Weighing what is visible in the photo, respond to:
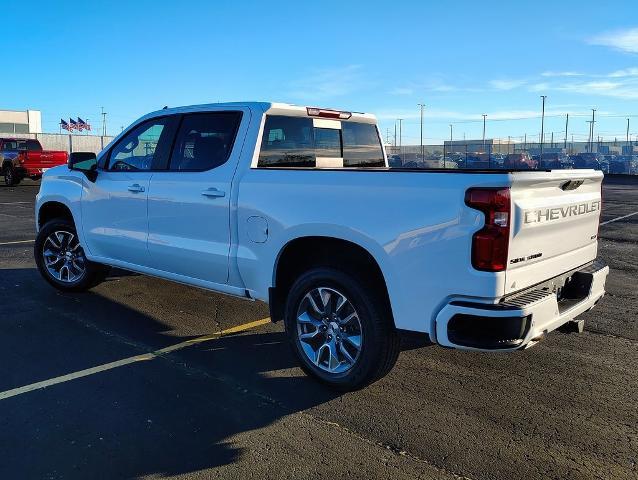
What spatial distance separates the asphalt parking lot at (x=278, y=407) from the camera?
307 centimetres

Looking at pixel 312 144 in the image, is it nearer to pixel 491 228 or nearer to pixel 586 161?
pixel 491 228

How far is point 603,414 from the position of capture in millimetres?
3637

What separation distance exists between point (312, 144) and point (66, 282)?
3359mm

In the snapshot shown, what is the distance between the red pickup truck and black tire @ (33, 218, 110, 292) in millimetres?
18617

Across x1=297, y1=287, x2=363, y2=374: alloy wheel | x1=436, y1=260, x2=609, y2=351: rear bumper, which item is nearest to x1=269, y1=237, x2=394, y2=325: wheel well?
x1=297, y1=287, x2=363, y2=374: alloy wheel

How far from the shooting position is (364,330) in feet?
12.2

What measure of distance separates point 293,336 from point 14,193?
819 inches

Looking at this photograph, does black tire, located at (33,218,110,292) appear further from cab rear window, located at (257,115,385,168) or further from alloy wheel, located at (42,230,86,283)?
cab rear window, located at (257,115,385,168)

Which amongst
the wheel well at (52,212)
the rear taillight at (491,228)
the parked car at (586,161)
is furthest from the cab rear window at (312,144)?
the parked car at (586,161)

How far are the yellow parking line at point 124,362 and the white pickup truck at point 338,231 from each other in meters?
0.53

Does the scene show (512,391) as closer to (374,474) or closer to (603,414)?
(603,414)

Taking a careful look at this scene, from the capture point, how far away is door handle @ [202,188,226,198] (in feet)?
14.9

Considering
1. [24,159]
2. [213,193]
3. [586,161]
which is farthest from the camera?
[586,161]

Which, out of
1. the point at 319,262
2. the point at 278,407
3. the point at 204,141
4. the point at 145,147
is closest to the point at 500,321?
the point at 319,262
